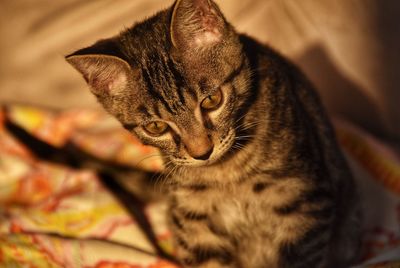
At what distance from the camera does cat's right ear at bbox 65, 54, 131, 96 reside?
0.92 meters

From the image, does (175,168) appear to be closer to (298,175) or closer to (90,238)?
(298,175)

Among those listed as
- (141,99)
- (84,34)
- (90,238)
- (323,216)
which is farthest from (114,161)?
(323,216)

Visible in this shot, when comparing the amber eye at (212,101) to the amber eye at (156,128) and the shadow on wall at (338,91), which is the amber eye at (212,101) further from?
the shadow on wall at (338,91)

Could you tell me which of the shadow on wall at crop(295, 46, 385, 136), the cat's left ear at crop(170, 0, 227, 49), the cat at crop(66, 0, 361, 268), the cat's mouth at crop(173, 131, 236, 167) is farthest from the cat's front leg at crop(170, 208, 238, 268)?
the shadow on wall at crop(295, 46, 385, 136)

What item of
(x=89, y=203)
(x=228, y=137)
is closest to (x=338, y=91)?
(x=228, y=137)

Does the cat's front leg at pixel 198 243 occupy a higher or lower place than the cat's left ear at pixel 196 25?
lower

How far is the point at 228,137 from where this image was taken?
98 centimetres

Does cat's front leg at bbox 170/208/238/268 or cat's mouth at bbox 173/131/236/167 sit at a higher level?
cat's mouth at bbox 173/131/236/167

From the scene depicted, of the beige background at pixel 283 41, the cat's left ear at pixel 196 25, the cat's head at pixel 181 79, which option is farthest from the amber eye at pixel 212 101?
the beige background at pixel 283 41

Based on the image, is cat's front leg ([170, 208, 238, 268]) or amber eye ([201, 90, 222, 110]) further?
cat's front leg ([170, 208, 238, 268])

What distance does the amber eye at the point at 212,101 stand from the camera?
3.11ft

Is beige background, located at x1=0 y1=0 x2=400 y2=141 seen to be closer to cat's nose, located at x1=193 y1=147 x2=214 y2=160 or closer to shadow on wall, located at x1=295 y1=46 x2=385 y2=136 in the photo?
shadow on wall, located at x1=295 y1=46 x2=385 y2=136

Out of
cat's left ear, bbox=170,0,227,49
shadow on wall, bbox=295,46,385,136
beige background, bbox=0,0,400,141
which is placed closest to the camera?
cat's left ear, bbox=170,0,227,49

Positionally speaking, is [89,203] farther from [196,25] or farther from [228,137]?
[196,25]
